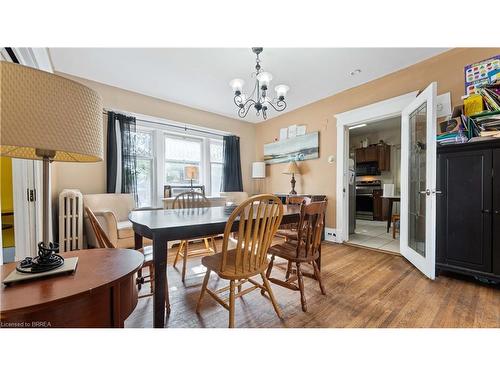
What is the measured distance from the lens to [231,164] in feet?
15.2

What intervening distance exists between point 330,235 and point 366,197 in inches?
123

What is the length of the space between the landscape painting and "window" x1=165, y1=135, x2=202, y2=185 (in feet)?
5.42

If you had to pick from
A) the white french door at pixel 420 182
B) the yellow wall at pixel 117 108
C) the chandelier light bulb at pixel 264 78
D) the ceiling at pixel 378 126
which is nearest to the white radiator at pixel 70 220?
the yellow wall at pixel 117 108

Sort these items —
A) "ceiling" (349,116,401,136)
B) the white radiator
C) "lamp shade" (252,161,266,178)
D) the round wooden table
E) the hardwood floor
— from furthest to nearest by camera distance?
"ceiling" (349,116,401,136) < "lamp shade" (252,161,266,178) < the white radiator < the hardwood floor < the round wooden table

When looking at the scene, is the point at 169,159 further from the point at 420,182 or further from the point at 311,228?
the point at 420,182

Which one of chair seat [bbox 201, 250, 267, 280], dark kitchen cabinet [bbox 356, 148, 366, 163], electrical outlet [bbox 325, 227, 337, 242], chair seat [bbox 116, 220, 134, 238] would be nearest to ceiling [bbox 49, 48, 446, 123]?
chair seat [bbox 116, 220, 134, 238]

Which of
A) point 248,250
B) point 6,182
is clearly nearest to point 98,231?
point 248,250

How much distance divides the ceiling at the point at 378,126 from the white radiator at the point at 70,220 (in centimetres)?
581

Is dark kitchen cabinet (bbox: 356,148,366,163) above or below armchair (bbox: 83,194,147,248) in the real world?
above

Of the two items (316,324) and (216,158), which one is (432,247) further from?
(216,158)

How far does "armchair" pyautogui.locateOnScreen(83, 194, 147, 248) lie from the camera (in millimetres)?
2533

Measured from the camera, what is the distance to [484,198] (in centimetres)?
188

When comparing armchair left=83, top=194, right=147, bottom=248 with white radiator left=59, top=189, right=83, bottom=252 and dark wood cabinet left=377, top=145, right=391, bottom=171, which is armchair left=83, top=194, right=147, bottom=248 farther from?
dark wood cabinet left=377, top=145, right=391, bottom=171
